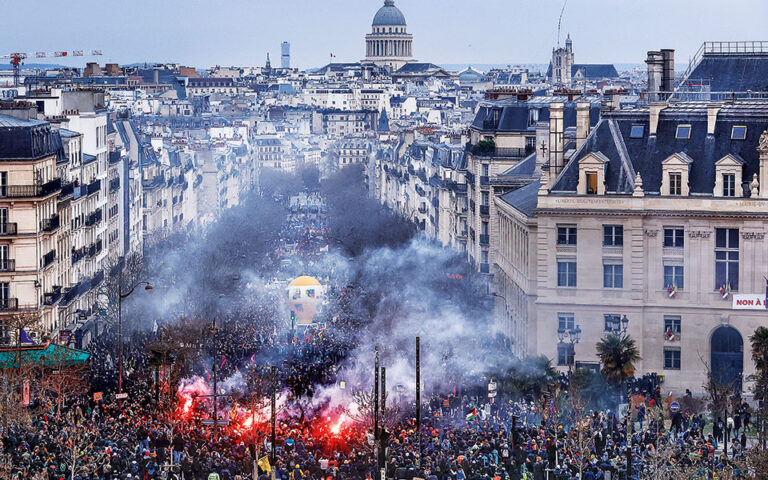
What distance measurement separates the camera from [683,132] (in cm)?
7125

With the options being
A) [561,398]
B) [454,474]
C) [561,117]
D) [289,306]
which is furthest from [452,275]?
[454,474]

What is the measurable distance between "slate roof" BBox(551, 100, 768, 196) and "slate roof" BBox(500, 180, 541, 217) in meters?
3.67

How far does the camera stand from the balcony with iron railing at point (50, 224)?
258 feet

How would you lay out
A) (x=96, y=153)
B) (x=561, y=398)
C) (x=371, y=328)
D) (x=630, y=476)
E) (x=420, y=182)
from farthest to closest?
(x=420, y=182) < (x=96, y=153) < (x=371, y=328) < (x=561, y=398) < (x=630, y=476)

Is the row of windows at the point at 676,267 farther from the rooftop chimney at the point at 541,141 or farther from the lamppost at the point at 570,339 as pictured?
the rooftop chimney at the point at 541,141

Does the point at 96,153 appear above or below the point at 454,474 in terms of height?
above

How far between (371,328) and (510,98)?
23.3 m

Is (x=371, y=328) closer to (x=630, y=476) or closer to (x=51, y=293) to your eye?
(x=51, y=293)

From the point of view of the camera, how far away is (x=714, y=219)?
229ft

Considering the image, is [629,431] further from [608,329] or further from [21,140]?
[21,140]

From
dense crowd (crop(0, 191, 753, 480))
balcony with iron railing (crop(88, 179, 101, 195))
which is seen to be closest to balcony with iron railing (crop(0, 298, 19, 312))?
dense crowd (crop(0, 191, 753, 480))

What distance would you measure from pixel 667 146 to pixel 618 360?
927cm

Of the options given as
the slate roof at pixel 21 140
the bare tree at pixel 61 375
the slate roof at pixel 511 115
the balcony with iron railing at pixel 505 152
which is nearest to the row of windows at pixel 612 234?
the bare tree at pixel 61 375

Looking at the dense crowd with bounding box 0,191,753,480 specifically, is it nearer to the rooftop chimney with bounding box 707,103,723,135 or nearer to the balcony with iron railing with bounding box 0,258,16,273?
the balcony with iron railing with bounding box 0,258,16,273
